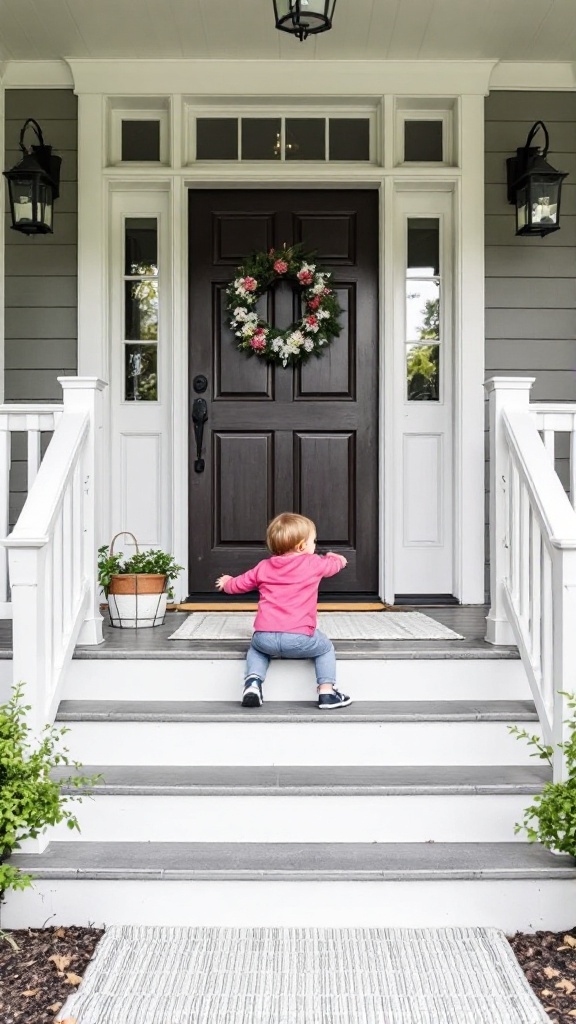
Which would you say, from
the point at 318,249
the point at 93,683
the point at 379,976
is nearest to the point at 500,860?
the point at 379,976

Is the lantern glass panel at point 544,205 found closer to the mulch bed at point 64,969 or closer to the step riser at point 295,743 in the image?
the step riser at point 295,743

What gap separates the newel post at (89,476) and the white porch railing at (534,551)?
1434 millimetres

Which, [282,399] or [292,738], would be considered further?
[282,399]

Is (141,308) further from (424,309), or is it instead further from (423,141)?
(423,141)

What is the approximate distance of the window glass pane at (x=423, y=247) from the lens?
4762 millimetres

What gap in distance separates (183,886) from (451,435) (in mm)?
2932

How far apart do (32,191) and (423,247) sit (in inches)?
76.5

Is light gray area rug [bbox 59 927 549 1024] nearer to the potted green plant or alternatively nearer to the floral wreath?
the potted green plant

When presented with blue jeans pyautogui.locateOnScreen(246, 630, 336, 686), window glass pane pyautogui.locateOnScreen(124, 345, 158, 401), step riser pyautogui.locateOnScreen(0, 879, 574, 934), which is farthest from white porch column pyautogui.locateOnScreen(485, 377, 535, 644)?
window glass pane pyautogui.locateOnScreen(124, 345, 158, 401)

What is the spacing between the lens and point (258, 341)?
4.68 metres

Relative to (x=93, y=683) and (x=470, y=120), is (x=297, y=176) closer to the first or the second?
(x=470, y=120)

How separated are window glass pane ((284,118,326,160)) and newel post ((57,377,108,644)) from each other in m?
2.06

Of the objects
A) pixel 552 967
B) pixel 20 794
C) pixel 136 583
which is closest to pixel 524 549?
pixel 552 967

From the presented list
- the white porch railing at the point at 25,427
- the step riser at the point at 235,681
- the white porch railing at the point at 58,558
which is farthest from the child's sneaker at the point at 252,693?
the white porch railing at the point at 25,427
